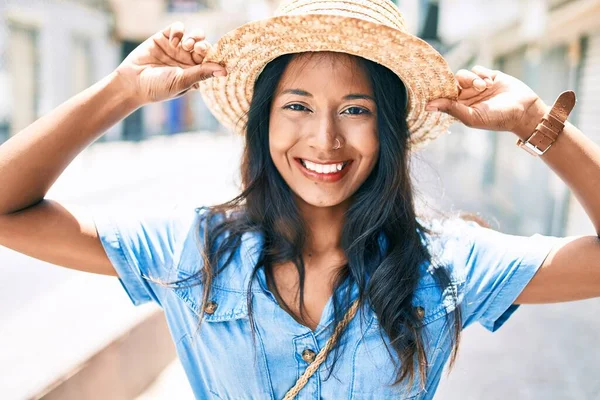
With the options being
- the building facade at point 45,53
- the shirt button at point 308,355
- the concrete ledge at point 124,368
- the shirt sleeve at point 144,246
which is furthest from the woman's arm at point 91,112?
the building facade at point 45,53

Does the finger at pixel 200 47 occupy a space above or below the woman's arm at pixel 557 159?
above

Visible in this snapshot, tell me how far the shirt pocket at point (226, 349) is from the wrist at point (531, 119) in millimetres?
904

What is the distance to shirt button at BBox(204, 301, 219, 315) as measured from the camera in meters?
1.69

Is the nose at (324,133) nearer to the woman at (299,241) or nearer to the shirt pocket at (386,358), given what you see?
the woman at (299,241)

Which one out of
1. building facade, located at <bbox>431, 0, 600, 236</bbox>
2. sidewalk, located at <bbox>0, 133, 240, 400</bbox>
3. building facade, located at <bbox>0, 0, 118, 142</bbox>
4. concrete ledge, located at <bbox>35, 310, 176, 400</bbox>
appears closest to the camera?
concrete ledge, located at <bbox>35, 310, 176, 400</bbox>

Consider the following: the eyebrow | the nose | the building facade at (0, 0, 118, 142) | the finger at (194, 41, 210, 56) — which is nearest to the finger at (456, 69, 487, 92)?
the eyebrow

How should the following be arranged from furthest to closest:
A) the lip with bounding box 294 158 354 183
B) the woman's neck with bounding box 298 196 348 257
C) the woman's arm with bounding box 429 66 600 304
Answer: the woman's neck with bounding box 298 196 348 257 < the lip with bounding box 294 158 354 183 < the woman's arm with bounding box 429 66 600 304

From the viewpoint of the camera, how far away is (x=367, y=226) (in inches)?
72.8

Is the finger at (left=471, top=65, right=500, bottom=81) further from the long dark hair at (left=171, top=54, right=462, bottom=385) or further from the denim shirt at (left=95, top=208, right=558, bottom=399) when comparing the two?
the denim shirt at (left=95, top=208, right=558, bottom=399)

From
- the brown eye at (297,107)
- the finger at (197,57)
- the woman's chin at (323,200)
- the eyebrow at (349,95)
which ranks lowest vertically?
the woman's chin at (323,200)

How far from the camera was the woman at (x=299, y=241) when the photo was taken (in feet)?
5.35

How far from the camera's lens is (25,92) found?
568 inches

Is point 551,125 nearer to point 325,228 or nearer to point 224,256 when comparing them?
point 325,228

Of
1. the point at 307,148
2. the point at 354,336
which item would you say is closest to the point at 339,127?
the point at 307,148
